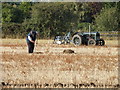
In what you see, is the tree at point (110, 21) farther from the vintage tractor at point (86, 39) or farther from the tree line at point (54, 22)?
the vintage tractor at point (86, 39)

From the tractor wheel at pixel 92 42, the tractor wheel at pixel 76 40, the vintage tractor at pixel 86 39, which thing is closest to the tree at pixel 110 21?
the vintage tractor at pixel 86 39

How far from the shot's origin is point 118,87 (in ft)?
30.9

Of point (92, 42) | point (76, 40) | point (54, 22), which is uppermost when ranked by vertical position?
point (54, 22)

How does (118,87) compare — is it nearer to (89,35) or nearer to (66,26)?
(89,35)

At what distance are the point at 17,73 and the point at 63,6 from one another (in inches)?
1497

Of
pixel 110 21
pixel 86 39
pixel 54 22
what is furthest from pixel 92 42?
pixel 54 22

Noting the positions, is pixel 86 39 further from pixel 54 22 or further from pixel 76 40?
pixel 54 22

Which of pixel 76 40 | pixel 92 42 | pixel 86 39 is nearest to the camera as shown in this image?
pixel 92 42

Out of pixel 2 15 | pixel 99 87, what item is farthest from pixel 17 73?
pixel 2 15

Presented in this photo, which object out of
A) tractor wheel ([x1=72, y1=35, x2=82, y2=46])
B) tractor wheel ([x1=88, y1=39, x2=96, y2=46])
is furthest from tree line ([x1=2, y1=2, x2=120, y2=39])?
tractor wheel ([x1=88, y1=39, x2=96, y2=46])

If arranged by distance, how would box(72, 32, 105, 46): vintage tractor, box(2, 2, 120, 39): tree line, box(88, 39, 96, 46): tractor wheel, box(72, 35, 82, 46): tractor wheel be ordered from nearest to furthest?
box(88, 39, 96, 46): tractor wheel → box(72, 32, 105, 46): vintage tractor → box(72, 35, 82, 46): tractor wheel → box(2, 2, 120, 39): tree line

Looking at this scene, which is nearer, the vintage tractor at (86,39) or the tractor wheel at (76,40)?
the vintage tractor at (86,39)

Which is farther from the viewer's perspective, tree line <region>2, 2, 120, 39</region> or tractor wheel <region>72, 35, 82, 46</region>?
tree line <region>2, 2, 120, 39</region>

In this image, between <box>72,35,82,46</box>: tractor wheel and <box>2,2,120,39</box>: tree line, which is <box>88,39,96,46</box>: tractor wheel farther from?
<box>2,2,120,39</box>: tree line
